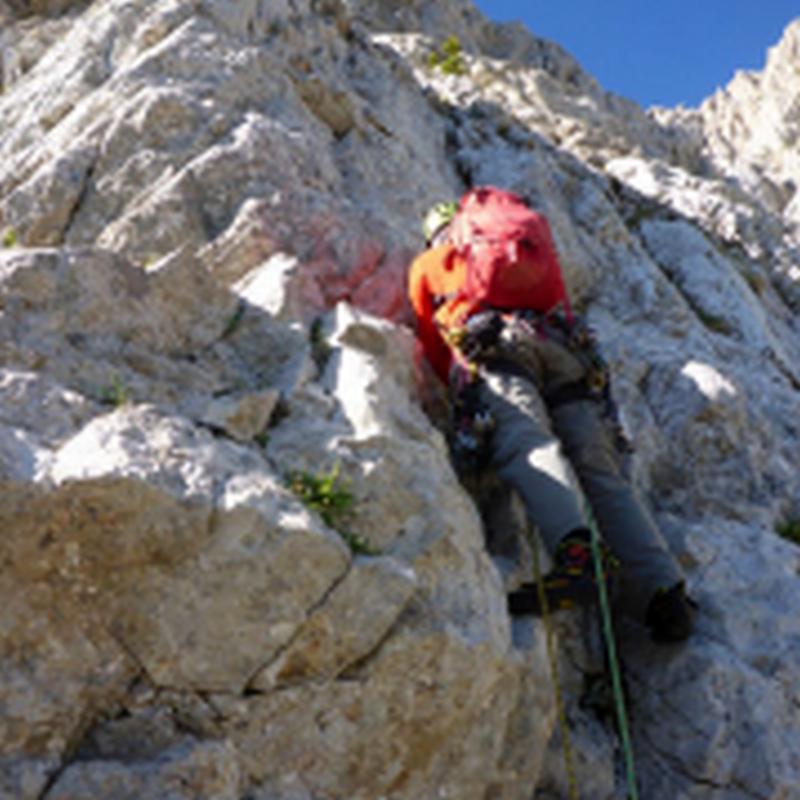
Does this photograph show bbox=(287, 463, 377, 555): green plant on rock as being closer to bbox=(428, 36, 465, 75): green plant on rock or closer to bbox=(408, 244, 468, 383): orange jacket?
bbox=(408, 244, 468, 383): orange jacket

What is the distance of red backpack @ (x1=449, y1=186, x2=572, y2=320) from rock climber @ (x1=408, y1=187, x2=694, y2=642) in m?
0.01

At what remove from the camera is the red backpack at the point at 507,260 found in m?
7.27

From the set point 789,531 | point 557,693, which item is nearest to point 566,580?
point 557,693

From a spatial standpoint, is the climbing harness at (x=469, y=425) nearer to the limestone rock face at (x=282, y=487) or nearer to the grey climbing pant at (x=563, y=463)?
the grey climbing pant at (x=563, y=463)

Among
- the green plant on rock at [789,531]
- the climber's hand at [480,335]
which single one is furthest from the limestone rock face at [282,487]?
the climber's hand at [480,335]

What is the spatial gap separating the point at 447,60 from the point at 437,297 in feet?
58.6

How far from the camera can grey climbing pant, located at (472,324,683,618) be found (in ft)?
19.9

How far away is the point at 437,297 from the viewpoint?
7648mm

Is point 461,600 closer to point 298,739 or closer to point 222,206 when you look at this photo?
point 298,739

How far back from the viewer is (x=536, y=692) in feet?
18.0

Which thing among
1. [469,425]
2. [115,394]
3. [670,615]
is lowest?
[670,615]

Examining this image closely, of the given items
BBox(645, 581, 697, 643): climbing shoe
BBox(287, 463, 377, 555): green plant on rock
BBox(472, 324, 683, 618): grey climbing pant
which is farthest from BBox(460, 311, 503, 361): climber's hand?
BBox(645, 581, 697, 643): climbing shoe

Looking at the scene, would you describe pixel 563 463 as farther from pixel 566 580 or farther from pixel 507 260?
pixel 507 260

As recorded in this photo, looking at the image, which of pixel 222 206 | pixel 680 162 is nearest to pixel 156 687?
pixel 222 206
